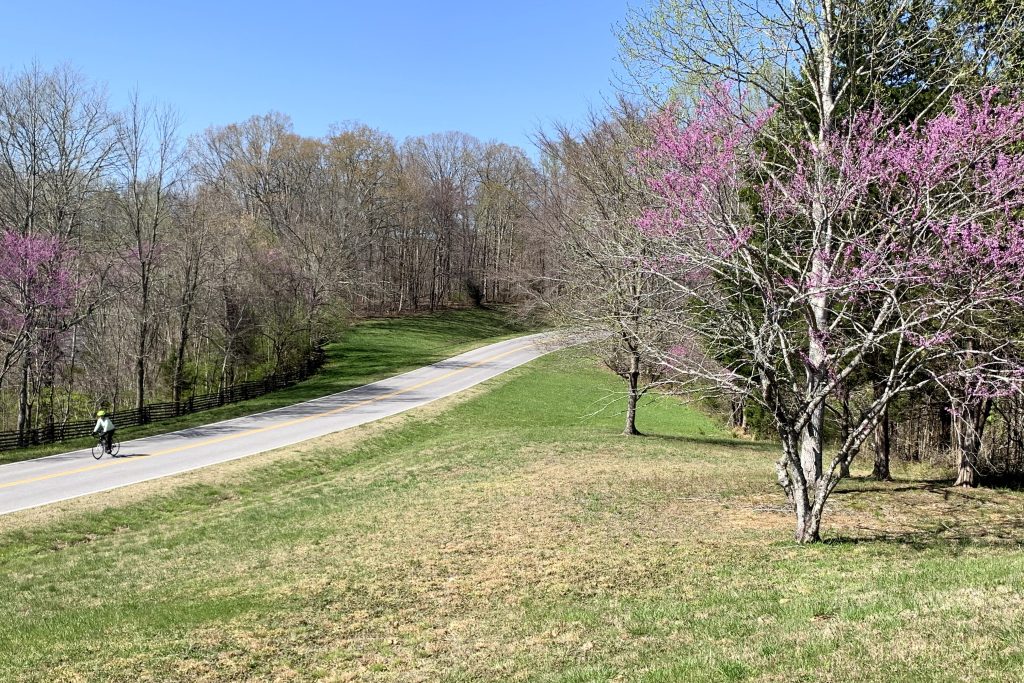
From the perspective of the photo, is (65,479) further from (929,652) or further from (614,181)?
(929,652)

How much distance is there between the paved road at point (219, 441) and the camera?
61.3 ft

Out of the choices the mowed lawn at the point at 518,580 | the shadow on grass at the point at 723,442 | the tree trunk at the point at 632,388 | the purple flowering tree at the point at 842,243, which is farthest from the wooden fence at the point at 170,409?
the purple flowering tree at the point at 842,243

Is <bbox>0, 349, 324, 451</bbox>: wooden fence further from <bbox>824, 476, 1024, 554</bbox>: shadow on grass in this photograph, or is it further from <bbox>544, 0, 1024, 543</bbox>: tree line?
<bbox>824, 476, 1024, 554</bbox>: shadow on grass

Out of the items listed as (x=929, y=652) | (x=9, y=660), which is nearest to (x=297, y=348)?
(x=9, y=660)

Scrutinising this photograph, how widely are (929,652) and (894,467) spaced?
1691 centimetres

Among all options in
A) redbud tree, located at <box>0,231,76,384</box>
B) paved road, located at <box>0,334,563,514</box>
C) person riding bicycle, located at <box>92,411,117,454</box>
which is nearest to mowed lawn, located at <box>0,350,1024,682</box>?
paved road, located at <box>0,334,563,514</box>

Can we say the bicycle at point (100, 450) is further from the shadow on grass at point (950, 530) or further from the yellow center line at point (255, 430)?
the shadow on grass at point (950, 530)

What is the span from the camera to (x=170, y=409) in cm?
3145

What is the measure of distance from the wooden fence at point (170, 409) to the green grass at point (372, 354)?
0.57 meters

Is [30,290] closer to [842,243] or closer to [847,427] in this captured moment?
[847,427]

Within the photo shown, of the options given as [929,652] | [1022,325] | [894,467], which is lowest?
[894,467]

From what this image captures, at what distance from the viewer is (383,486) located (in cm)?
1842

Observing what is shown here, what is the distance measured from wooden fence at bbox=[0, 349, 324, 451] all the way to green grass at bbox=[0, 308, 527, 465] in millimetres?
569

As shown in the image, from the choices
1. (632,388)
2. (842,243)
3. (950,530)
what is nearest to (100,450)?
(632,388)
